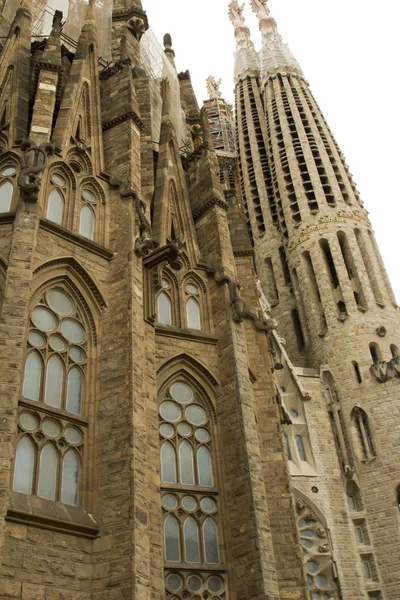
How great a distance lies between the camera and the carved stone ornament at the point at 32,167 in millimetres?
10688

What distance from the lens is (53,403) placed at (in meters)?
10.0

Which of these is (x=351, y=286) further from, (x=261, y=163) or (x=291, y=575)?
(x=291, y=575)

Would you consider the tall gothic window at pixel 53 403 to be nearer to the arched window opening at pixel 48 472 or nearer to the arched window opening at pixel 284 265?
the arched window opening at pixel 48 472

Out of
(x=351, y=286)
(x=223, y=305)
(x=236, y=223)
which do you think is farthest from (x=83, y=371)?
(x=351, y=286)

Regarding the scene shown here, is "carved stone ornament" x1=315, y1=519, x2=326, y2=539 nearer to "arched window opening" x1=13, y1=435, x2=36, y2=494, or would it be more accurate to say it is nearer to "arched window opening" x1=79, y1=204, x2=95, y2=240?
"arched window opening" x1=79, y1=204, x2=95, y2=240

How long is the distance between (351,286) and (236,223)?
10876 millimetres

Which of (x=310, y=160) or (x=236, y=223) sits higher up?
(x=310, y=160)

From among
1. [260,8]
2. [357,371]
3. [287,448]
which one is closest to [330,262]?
[357,371]

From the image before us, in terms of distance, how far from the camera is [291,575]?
433 inches

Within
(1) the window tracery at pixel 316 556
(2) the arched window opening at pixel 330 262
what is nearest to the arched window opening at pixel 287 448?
(1) the window tracery at pixel 316 556

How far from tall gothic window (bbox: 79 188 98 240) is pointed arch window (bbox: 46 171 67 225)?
38 cm

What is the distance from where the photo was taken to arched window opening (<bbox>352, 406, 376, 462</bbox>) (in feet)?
72.4

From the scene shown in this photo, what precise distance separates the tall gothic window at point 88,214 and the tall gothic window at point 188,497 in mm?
3071

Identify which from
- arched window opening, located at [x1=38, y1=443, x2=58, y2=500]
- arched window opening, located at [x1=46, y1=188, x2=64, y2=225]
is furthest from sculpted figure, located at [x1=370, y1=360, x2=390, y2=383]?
arched window opening, located at [x1=38, y1=443, x2=58, y2=500]
